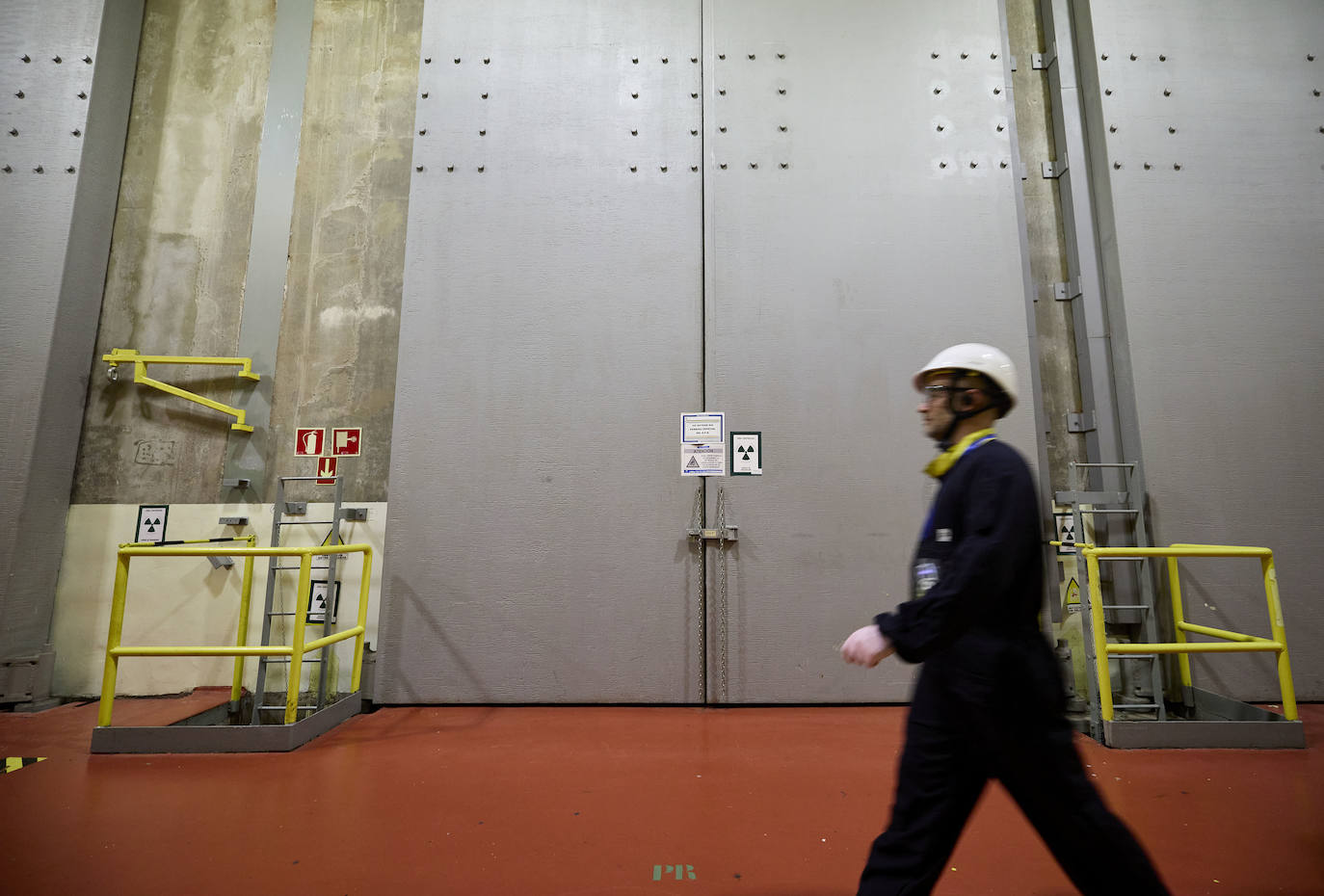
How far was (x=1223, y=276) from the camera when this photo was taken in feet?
15.1

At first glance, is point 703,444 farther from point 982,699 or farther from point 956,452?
point 982,699

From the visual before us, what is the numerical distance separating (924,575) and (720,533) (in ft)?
8.68

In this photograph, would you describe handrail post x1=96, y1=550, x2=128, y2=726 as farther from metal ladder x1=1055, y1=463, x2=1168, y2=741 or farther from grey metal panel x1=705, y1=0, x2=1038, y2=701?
metal ladder x1=1055, y1=463, x2=1168, y2=741

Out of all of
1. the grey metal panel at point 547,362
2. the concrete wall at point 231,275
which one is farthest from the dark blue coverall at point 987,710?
the concrete wall at point 231,275

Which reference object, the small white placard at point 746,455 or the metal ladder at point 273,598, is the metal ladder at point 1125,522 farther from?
the metal ladder at point 273,598

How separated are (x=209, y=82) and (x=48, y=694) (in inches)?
178

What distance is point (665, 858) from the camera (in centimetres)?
227

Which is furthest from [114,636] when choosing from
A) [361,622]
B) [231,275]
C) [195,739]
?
[231,275]

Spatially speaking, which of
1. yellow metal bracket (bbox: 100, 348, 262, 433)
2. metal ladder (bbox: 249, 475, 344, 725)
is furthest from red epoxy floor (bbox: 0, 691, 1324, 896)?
yellow metal bracket (bbox: 100, 348, 262, 433)

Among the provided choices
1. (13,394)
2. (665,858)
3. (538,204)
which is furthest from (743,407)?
(13,394)

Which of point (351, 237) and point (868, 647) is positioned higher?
point (351, 237)

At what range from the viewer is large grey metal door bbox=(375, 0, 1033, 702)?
4262mm

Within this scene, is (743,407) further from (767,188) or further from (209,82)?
(209,82)

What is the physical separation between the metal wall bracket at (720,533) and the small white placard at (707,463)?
1.17 feet
